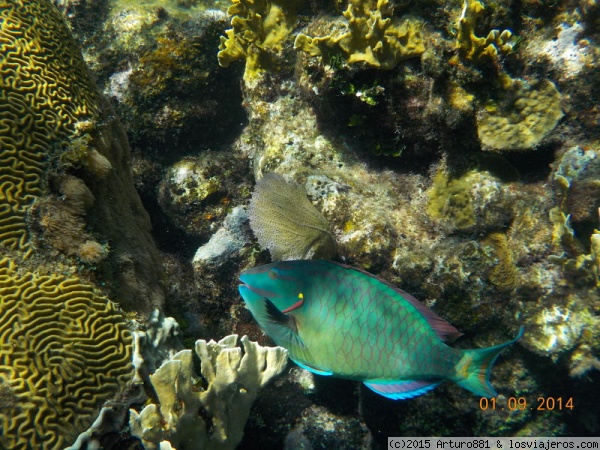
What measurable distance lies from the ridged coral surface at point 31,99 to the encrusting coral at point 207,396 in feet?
4.61

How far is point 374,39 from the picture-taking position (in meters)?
3.51

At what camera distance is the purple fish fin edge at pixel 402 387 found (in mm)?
2307

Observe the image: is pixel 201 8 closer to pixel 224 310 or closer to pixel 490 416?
pixel 224 310

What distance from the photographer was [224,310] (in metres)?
4.21

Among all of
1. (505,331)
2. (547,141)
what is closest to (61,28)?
(547,141)

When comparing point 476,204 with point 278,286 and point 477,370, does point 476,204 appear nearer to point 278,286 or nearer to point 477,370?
point 477,370

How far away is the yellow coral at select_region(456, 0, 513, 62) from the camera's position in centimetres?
323

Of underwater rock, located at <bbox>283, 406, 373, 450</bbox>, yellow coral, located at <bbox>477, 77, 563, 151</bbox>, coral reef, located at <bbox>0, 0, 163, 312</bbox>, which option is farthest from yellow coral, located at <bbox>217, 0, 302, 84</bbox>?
underwater rock, located at <bbox>283, 406, 373, 450</bbox>

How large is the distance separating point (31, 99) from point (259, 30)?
120 inches

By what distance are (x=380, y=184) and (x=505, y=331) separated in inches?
80.1

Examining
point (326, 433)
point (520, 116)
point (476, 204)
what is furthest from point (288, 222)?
point (520, 116)

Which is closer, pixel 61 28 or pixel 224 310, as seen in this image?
pixel 61 28

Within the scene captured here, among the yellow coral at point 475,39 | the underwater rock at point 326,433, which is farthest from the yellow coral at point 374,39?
the underwater rock at point 326,433

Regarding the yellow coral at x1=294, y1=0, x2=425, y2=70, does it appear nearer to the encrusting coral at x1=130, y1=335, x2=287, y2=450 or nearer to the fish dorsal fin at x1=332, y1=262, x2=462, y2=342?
the fish dorsal fin at x1=332, y1=262, x2=462, y2=342
